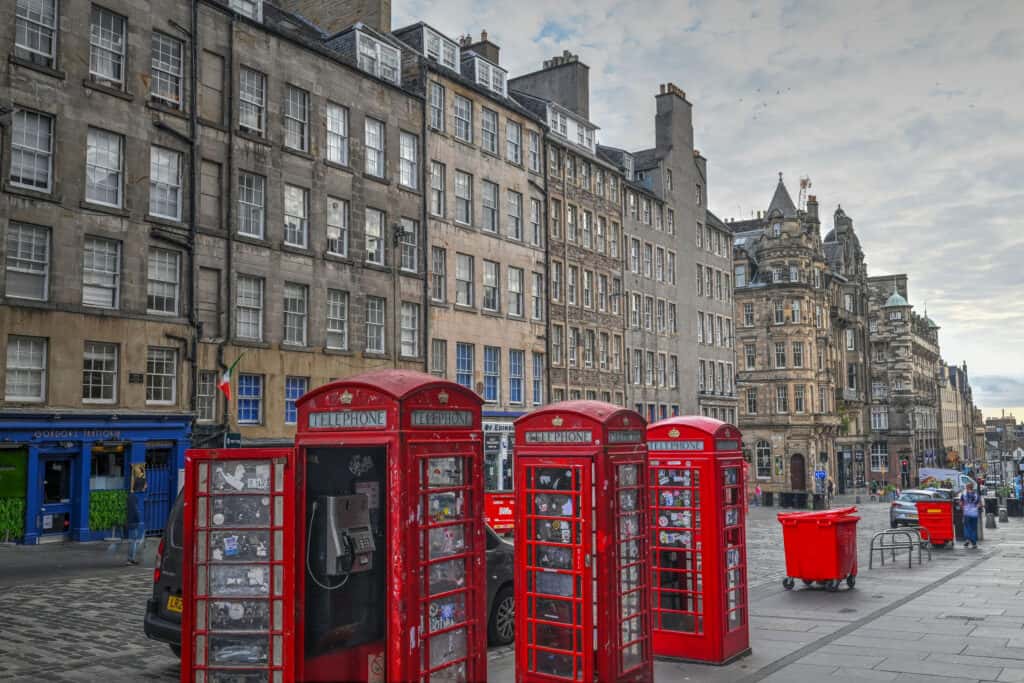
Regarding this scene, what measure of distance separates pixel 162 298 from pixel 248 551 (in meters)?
21.3

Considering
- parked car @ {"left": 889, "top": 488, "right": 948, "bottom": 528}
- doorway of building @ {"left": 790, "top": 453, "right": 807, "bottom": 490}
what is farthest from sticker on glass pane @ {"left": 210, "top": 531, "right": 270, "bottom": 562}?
doorway of building @ {"left": 790, "top": 453, "right": 807, "bottom": 490}

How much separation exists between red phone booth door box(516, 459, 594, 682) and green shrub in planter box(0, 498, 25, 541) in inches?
747

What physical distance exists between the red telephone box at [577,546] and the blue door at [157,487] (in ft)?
66.4

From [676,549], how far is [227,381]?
18.1 m

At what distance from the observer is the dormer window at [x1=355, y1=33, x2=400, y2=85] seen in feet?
116

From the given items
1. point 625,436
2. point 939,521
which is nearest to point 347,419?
point 625,436

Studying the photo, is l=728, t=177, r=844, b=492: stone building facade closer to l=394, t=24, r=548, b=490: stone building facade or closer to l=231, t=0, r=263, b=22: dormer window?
l=394, t=24, r=548, b=490: stone building facade

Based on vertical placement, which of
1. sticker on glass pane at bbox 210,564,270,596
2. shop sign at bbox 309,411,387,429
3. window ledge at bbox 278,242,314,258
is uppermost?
window ledge at bbox 278,242,314,258

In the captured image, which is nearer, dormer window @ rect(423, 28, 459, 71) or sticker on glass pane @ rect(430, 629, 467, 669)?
sticker on glass pane @ rect(430, 629, 467, 669)

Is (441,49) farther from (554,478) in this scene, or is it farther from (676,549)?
(554,478)

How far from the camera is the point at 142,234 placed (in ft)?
88.0

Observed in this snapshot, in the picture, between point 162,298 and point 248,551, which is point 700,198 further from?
point 248,551

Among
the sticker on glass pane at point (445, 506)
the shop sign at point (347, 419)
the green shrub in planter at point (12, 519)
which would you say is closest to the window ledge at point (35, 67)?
the green shrub in planter at point (12, 519)

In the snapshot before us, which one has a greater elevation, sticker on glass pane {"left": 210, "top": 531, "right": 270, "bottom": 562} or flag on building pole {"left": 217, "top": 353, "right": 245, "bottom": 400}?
flag on building pole {"left": 217, "top": 353, "right": 245, "bottom": 400}
